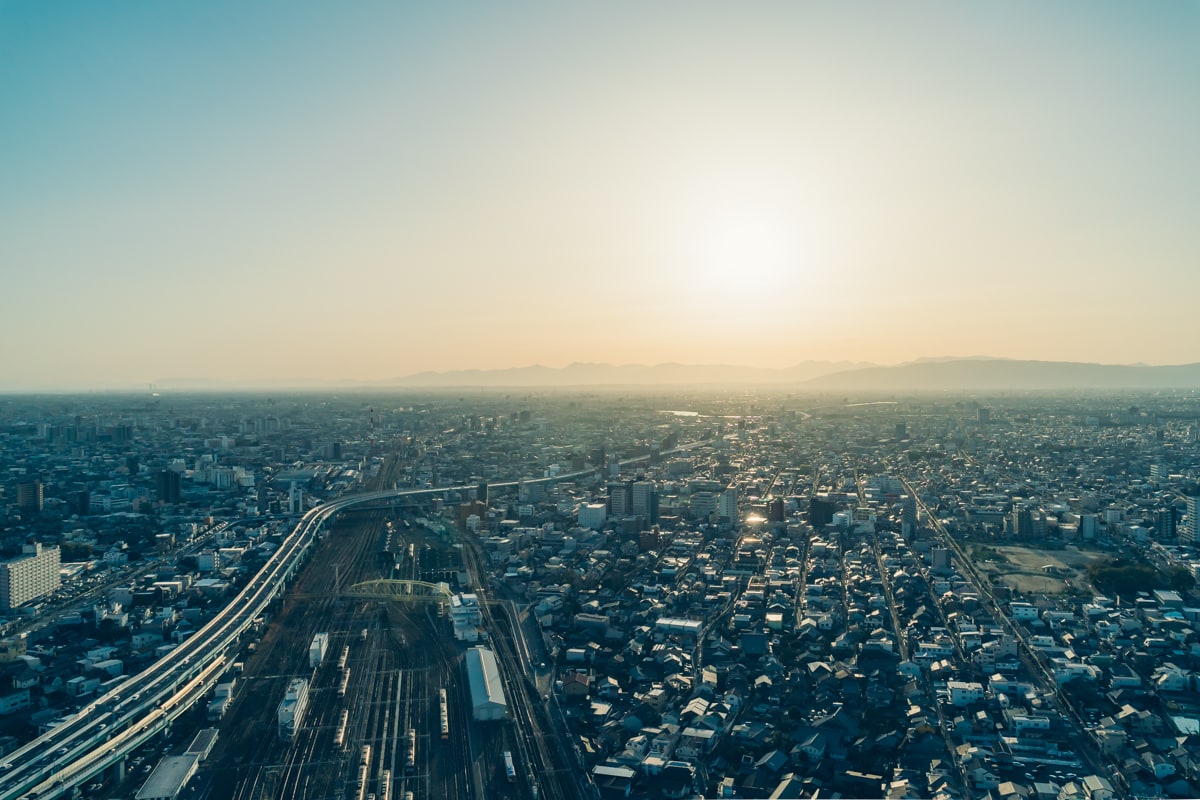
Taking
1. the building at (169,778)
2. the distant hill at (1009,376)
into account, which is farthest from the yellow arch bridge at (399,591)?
the distant hill at (1009,376)

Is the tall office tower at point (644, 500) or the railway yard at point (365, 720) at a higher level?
the tall office tower at point (644, 500)

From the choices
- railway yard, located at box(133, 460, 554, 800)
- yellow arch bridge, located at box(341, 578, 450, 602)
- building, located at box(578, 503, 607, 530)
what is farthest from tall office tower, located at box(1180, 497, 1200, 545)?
yellow arch bridge, located at box(341, 578, 450, 602)

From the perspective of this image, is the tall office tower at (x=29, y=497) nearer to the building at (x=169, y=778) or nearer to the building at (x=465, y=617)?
the building at (x=465, y=617)

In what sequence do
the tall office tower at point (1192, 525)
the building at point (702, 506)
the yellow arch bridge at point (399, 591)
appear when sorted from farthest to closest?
the building at point (702, 506)
the tall office tower at point (1192, 525)
the yellow arch bridge at point (399, 591)

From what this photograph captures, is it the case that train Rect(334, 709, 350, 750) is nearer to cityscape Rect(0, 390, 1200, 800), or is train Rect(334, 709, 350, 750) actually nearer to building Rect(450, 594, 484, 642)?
cityscape Rect(0, 390, 1200, 800)

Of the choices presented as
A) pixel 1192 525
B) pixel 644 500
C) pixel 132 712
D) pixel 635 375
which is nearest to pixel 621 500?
pixel 644 500

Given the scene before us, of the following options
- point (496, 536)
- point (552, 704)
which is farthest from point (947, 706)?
point (496, 536)

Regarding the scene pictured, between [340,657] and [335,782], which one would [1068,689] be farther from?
[340,657]

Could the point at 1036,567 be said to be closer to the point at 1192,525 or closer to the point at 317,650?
the point at 1192,525
